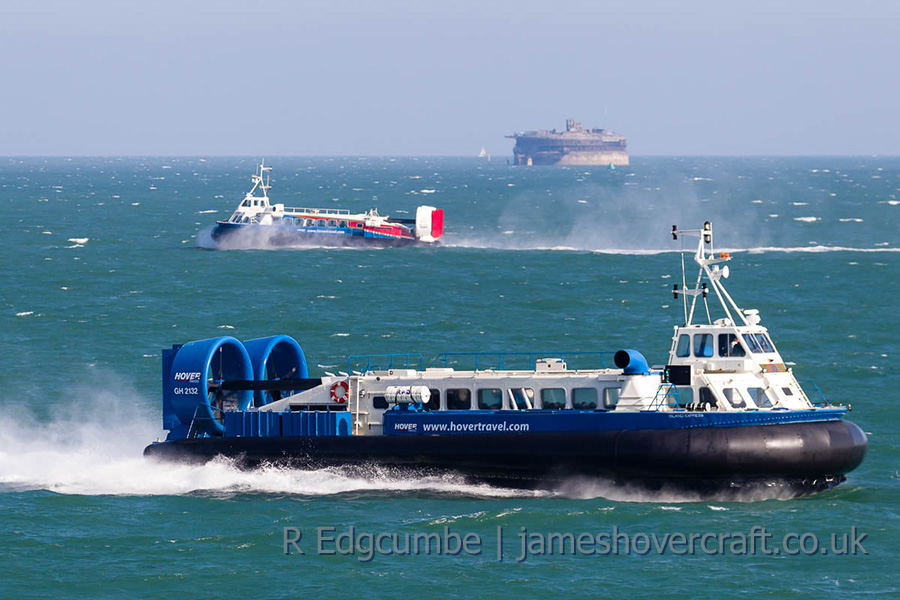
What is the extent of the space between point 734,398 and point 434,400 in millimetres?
7226

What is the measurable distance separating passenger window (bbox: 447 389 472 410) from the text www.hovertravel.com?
31.8 inches

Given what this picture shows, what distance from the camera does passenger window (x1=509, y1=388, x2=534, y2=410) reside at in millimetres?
31203

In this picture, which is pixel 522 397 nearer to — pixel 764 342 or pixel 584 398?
pixel 584 398

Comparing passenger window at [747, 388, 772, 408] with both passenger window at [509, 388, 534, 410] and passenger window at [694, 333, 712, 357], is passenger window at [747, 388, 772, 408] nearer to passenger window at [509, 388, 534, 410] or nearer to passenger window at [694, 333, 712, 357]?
passenger window at [694, 333, 712, 357]

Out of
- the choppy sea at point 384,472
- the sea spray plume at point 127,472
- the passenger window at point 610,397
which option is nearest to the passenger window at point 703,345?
the passenger window at point 610,397

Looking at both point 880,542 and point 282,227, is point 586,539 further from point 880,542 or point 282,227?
point 282,227

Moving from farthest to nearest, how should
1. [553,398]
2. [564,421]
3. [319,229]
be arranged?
[319,229] < [553,398] < [564,421]

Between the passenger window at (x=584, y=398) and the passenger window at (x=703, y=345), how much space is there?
8.49ft

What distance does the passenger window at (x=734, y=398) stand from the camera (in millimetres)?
29723

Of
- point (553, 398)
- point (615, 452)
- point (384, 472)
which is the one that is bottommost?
point (384, 472)

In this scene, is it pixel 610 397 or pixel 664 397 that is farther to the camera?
pixel 610 397

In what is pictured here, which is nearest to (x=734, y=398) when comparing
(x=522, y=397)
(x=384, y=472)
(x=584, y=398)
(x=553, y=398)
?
(x=584, y=398)

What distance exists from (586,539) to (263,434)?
9.20 m

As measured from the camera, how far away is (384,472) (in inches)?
1227
